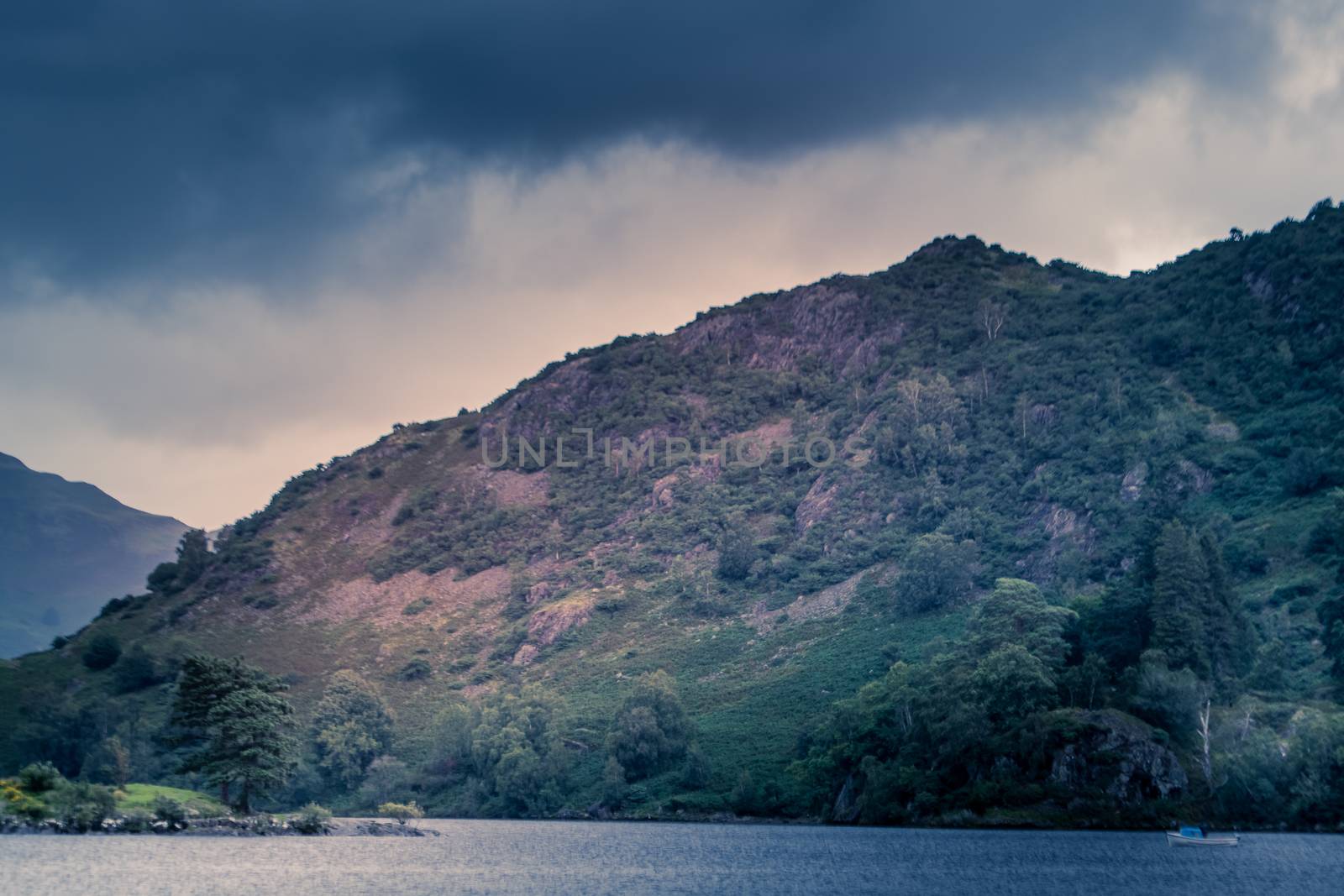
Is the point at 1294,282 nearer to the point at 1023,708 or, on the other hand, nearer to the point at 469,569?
the point at 1023,708

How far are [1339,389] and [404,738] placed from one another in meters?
111

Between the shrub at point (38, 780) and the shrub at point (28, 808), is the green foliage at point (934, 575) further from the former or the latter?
the shrub at point (28, 808)

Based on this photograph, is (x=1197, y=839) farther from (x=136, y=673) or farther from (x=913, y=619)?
(x=136, y=673)

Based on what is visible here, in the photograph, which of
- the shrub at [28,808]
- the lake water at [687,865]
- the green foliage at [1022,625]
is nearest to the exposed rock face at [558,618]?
the green foliage at [1022,625]

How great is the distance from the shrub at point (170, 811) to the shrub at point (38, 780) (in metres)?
6.56

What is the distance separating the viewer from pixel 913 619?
13625cm

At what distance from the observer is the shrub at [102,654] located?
16625 cm

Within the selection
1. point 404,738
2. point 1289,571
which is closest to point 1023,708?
point 1289,571

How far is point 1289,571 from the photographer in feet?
349

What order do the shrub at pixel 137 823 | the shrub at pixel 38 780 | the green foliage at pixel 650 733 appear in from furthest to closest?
the green foliage at pixel 650 733, the shrub at pixel 38 780, the shrub at pixel 137 823

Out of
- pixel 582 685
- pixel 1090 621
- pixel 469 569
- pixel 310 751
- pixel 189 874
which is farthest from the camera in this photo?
pixel 469 569

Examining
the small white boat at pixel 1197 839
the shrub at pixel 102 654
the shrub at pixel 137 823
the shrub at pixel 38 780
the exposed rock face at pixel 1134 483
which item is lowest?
the small white boat at pixel 1197 839

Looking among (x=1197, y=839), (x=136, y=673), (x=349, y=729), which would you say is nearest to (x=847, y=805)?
(x=1197, y=839)

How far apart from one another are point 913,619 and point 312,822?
6953cm
